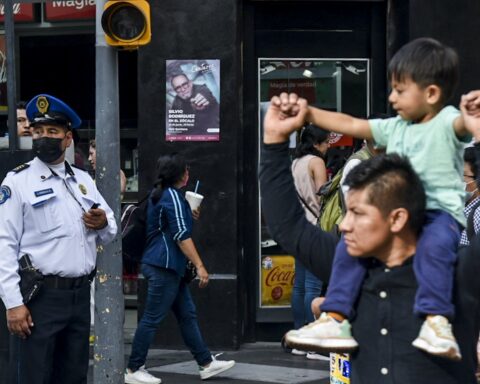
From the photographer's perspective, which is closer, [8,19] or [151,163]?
[8,19]

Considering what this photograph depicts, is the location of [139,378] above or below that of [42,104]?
below

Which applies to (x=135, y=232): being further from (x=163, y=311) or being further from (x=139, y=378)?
(x=139, y=378)

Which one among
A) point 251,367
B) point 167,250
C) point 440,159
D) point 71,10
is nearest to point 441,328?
point 440,159

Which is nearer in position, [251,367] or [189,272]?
[189,272]

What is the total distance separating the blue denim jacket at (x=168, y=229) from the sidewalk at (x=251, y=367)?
3.41ft

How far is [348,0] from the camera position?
11.2 meters

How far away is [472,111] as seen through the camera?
11.0ft

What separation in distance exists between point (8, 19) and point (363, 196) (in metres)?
5.27

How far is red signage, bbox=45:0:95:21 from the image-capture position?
39.4ft

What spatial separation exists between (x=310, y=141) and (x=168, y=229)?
1.81 meters

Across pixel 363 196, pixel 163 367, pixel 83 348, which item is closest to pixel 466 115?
pixel 363 196

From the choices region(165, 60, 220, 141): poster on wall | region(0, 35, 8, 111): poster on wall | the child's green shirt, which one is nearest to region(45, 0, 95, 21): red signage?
region(0, 35, 8, 111): poster on wall

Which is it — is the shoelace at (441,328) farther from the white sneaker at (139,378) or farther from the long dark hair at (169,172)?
the white sneaker at (139,378)

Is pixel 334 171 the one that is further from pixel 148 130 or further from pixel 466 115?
pixel 466 115
